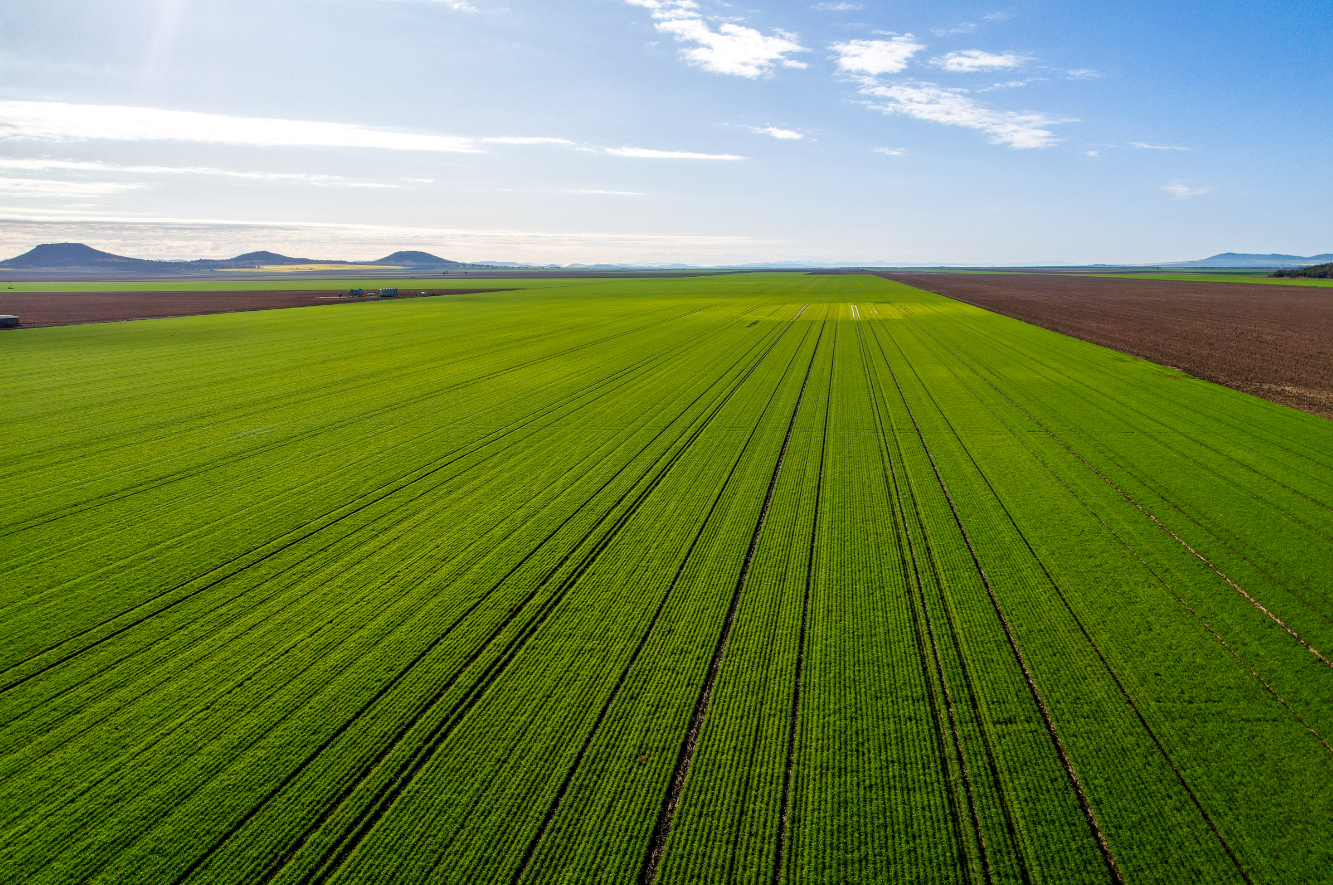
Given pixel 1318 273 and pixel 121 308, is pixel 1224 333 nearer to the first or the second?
pixel 121 308

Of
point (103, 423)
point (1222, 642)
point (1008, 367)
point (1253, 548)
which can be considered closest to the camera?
point (1222, 642)

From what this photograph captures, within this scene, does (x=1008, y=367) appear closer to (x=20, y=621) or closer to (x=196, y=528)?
(x=196, y=528)

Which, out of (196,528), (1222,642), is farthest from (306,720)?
(1222,642)

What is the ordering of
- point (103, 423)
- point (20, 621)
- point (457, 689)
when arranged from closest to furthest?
point (457, 689) → point (20, 621) → point (103, 423)

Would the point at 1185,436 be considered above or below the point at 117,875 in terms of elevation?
above

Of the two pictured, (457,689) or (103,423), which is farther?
(103,423)


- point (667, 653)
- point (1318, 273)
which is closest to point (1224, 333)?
point (667, 653)


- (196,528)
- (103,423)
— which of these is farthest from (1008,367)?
(103,423)
